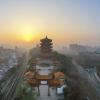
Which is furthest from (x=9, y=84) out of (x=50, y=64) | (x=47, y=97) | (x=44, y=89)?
(x=47, y=97)

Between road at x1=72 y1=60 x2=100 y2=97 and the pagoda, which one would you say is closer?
road at x1=72 y1=60 x2=100 y2=97

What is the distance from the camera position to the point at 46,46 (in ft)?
50.5

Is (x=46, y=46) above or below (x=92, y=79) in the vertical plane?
above

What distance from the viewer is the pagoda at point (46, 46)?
15.1 meters

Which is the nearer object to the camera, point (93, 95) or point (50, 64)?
point (93, 95)

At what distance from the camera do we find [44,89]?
32.3 feet

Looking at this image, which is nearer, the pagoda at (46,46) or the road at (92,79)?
Result: the road at (92,79)

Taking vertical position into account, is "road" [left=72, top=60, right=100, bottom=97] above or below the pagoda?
below

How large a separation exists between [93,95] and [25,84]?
259 cm

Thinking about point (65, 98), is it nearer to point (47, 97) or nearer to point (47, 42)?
point (47, 97)

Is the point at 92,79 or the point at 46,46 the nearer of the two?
the point at 92,79

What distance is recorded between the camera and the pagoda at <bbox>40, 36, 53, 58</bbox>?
1511cm

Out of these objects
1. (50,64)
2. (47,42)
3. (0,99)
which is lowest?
(0,99)

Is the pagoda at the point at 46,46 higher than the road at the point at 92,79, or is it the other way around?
the pagoda at the point at 46,46
